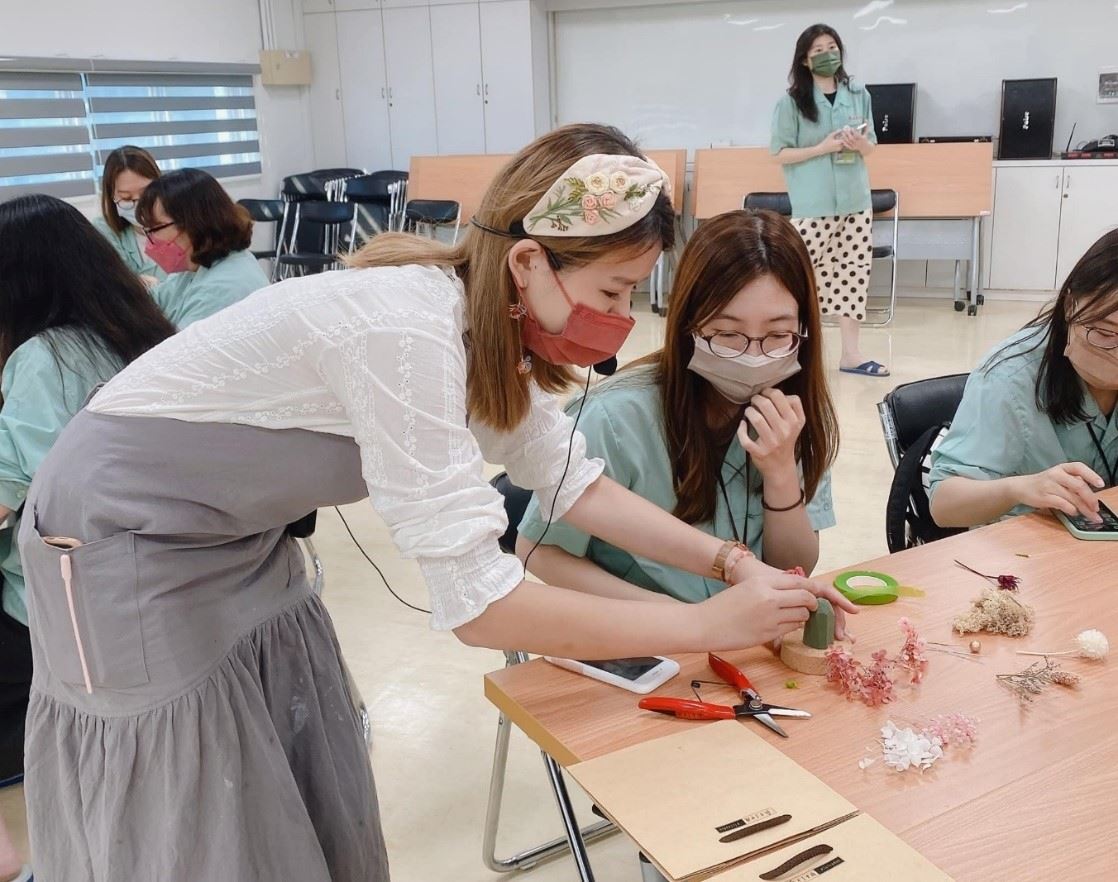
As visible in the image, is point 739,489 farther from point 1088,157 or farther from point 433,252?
point 1088,157

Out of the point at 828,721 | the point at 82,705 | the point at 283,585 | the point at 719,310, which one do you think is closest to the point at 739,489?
the point at 719,310

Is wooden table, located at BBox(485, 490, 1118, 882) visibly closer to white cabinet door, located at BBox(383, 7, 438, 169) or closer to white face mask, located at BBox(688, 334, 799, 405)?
white face mask, located at BBox(688, 334, 799, 405)

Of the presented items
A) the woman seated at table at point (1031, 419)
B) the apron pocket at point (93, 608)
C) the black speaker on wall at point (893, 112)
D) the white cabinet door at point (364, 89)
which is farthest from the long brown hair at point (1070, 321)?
the white cabinet door at point (364, 89)

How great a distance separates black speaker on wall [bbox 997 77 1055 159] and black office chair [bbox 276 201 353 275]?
463 centimetres

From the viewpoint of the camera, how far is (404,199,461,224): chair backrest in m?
7.52

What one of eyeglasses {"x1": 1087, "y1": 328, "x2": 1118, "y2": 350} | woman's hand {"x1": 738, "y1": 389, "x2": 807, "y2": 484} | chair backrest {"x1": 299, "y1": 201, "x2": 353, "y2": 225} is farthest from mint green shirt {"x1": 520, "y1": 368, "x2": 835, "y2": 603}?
chair backrest {"x1": 299, "y1": 201, "x2": 353, "y2": 225}

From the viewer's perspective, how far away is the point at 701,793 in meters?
0.99

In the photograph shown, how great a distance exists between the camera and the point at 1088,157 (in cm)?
652

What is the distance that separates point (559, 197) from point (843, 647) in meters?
0.66

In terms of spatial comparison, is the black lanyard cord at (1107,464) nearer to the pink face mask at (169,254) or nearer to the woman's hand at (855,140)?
the pink face mask at (169,254)

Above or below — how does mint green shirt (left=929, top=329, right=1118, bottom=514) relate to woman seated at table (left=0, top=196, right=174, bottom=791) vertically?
below

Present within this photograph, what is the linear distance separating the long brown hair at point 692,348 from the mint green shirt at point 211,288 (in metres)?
1.79

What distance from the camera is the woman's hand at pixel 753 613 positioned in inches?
46.8

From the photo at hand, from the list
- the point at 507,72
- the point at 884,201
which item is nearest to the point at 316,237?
the point at 507,72
